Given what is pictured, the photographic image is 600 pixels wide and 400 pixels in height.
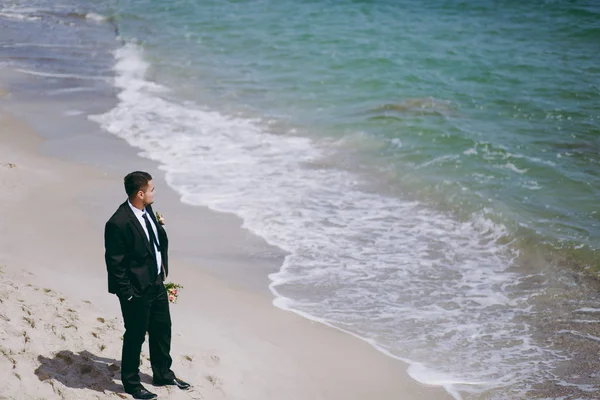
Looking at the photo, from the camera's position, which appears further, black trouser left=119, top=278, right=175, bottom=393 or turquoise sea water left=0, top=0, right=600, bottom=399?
turquoise sea water left=0, top=0, right=600, bottom=399

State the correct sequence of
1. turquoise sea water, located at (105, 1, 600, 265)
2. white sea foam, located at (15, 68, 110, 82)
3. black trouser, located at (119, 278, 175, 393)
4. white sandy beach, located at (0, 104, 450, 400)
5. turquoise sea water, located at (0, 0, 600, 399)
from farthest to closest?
1. white sea foam, located at (15, 68, 110, 82)
2. turquoise sea water, located at (105, 1, 600, 265)
3. turquoise sea water, located at (0, 0, 600, 399)
4. white sandy beach, located at (0, 104, 450, 400)
5. black trouser, located at (119, 278, 175, 393)

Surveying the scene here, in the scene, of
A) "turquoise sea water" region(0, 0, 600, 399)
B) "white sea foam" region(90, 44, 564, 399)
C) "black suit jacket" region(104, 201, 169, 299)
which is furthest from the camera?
"turquoise sea water" region(0, 0, 600, 399)

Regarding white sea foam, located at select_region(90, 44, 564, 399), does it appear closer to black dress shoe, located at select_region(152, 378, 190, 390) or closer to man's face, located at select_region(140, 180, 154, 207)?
black dress shoe, located at select_region(152, 378, 190, 390)

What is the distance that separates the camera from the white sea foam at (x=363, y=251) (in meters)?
8.12

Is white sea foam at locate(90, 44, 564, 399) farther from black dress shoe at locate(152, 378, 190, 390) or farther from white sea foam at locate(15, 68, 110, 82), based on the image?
white sea foam at locate(15, 68, 110, 82)

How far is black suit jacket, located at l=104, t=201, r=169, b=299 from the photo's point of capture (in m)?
5.91

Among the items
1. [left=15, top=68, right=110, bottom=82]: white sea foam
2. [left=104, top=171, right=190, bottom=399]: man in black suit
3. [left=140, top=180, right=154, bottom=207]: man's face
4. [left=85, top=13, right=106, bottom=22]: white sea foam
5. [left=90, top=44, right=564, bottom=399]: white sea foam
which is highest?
[left=85, top=13, right=106, bottom=22]: white sea foam

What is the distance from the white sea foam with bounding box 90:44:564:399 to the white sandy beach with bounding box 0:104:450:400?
421mm

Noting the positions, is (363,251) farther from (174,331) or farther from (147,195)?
(147,195)

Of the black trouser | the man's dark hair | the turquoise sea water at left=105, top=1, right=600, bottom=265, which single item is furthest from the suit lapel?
the turquoise sea water at left=105, top=1, right=600, bottom=265

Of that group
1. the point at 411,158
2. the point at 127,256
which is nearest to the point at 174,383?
the point at 127,256

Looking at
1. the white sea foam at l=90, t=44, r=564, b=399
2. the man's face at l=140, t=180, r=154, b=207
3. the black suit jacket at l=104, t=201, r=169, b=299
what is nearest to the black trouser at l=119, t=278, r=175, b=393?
the black suit jacket at l=104, t=201, r=169, b=299

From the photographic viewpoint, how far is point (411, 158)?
1448 centimetres

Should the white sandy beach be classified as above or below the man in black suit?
below
